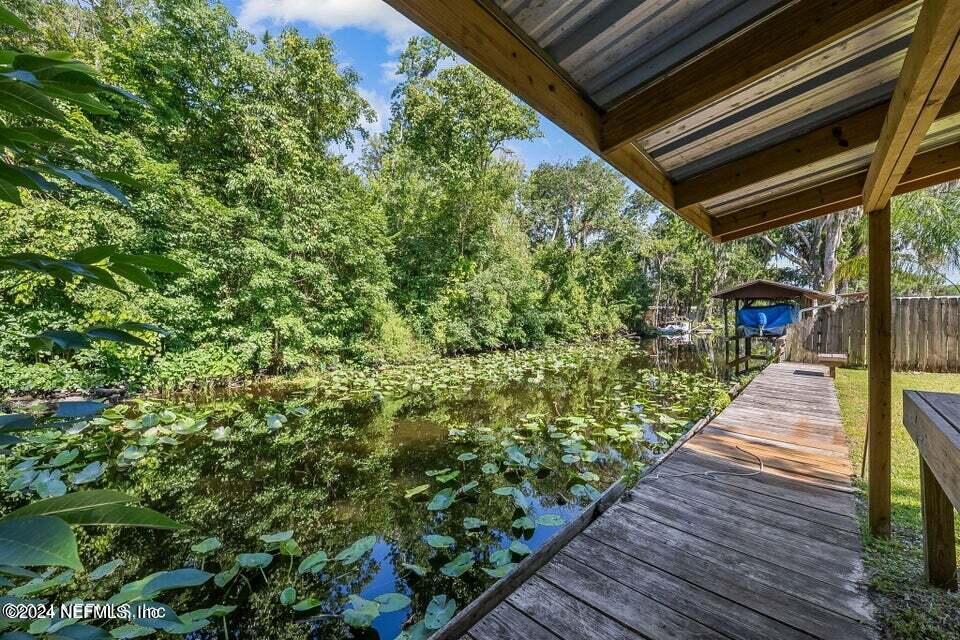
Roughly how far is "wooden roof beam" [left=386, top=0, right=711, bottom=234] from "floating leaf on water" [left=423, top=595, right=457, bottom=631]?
2.59 metres

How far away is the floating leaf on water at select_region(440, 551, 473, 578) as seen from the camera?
2.37 meters

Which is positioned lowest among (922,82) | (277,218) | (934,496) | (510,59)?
(934,496)

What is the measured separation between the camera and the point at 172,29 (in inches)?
321

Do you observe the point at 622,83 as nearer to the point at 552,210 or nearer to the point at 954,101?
the point at 954,101

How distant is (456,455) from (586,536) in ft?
7.66

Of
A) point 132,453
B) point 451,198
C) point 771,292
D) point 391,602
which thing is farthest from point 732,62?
point 451,198

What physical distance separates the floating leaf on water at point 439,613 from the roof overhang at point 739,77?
2.59 metres

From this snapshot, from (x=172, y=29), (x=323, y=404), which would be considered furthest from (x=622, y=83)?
(x=172, y=29)

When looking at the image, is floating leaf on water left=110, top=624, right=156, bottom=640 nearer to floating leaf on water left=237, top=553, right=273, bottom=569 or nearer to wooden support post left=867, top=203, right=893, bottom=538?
floating leaf on water left=237, top=553, right=273, bottom=569

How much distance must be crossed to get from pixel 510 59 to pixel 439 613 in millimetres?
2738

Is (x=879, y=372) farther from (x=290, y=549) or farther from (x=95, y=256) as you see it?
(x=290, y=549)

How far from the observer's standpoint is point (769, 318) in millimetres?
Answer: 7961

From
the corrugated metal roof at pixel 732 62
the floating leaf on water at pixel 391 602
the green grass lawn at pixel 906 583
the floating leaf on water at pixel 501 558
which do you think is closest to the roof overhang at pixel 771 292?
the green grass lawn at pixel 906 583

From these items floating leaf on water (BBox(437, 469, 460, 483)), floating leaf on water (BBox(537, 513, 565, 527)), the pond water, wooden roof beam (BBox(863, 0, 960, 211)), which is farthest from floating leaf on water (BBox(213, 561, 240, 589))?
wooden roof beam (BBox(863, 0, 960, 211))
